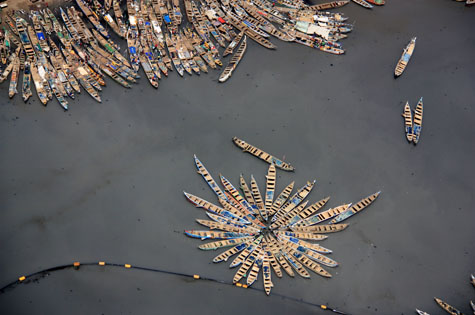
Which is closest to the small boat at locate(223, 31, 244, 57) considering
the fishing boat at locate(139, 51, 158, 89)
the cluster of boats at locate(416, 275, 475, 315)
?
the fishing boat at locate(139, 51, 158, 89)

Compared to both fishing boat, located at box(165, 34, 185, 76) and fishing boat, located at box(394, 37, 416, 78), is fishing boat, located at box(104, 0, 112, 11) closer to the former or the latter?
fishing boat, located at box(165, 34, 185, 76)

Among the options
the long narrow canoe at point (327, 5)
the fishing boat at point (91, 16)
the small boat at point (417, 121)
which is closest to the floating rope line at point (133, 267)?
the small boat at point (417, 121)

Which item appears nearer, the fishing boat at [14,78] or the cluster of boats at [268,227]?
the cluster of boats at [268,227]

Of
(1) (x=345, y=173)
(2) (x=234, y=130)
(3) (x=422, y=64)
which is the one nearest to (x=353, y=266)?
(1) (x=345, y=173)

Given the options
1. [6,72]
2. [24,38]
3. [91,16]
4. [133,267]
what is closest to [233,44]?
[91,16]

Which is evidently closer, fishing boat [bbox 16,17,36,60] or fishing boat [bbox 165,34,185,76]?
fishing boat [bbox 16,17,36,60]

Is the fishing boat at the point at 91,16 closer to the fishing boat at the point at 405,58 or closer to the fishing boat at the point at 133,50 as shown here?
the fishing boat at the point at 133,50
